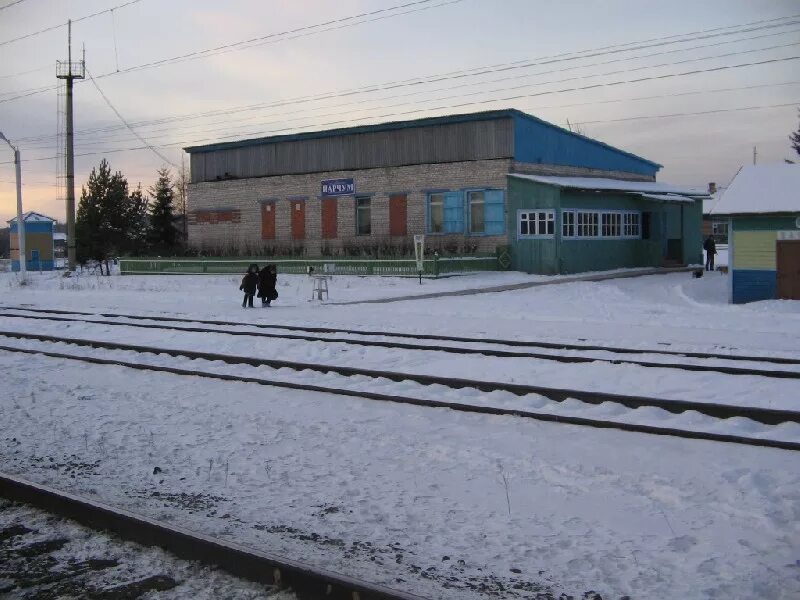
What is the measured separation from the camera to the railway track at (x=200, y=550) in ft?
14.1

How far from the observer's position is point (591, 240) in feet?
115

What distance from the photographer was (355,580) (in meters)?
4.35

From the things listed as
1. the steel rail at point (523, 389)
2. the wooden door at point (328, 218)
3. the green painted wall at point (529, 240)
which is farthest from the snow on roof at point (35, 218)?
the steel rail at point (523, 389)

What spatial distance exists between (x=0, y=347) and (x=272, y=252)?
27040mm

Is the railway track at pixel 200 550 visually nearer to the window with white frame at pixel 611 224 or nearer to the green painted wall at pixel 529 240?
the green painted wall at pixel 529 240

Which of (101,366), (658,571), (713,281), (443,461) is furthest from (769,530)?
(713,281)

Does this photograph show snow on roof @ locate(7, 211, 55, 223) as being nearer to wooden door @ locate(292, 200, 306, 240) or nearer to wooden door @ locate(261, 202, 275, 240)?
wooden door @ locate(261, 202, 275, 240)

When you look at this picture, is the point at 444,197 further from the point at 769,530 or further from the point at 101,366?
the point at 769,530

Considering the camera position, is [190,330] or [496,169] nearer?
[190,330]

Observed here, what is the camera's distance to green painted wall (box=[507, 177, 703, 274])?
3309cm

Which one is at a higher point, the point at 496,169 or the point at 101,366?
the point at 496,169

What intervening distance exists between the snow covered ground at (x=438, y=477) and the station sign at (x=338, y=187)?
2640 cm

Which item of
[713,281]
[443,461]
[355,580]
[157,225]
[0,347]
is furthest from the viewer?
[157,225]

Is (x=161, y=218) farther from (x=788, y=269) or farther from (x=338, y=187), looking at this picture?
(x=788, y=269)
